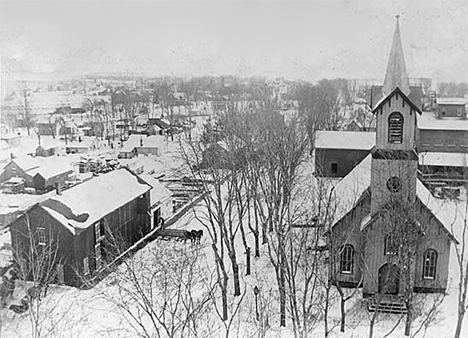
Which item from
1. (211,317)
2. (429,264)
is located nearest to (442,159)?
(429,264)

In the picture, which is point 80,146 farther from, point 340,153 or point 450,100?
point 450,100

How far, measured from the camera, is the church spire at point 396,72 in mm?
5871

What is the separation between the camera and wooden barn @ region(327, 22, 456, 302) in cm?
626

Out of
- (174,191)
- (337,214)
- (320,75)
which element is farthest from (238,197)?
(174,191)

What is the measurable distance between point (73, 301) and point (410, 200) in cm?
417

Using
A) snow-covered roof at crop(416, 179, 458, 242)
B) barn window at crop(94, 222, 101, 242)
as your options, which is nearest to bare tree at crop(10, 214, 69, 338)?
barn window at crop(94, 222, 101, 242)

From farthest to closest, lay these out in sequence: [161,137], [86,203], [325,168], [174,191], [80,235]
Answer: [161,137] < [325,168] < [174,191] < [86,203] < [80,235]

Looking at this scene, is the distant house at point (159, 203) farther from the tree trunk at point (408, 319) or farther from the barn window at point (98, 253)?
the tree trunk at point (408, 319)

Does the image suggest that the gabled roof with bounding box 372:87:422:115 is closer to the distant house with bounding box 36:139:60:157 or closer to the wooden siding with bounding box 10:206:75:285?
the wooden siding with bounding box 10:206:75:285

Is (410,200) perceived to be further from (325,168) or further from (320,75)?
(325,168)

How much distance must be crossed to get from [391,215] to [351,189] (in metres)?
1.48

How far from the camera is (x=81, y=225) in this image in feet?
22.6

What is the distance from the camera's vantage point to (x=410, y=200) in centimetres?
645

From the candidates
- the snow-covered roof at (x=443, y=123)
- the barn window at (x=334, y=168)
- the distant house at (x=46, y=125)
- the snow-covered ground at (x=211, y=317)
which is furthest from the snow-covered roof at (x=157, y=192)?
the snow-covered roof at (x=443, y=123)
